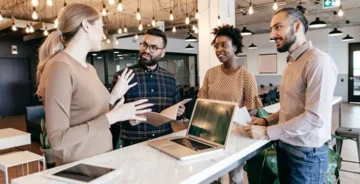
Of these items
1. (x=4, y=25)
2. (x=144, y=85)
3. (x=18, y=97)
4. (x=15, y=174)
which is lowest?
(x=15, y=174)

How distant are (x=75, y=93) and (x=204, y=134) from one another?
2.37ft

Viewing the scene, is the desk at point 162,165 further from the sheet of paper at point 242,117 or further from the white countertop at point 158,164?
the sheet of paper at point 242,117

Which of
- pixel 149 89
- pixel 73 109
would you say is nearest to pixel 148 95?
pixel 149 89

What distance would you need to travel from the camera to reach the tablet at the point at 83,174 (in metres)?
1.09

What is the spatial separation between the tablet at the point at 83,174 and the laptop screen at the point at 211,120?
0.59 metres

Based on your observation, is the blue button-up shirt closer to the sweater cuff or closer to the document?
the document

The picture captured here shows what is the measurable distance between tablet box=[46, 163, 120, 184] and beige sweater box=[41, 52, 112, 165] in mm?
114

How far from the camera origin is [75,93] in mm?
1291

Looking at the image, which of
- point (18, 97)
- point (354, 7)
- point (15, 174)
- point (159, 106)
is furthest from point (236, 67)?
point (18, 97)

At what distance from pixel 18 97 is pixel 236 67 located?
10194mm

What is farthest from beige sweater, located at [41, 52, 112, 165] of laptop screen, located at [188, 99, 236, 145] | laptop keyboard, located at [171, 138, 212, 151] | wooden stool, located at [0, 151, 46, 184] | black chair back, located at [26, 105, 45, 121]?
black chair back, located at [26, 105, 45, 121]

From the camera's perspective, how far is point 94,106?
136 cm

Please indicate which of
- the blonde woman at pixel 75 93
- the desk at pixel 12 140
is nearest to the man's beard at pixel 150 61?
the blonde woman at pixel 75 93

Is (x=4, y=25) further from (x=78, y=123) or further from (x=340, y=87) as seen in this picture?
(x=340, y=87)
